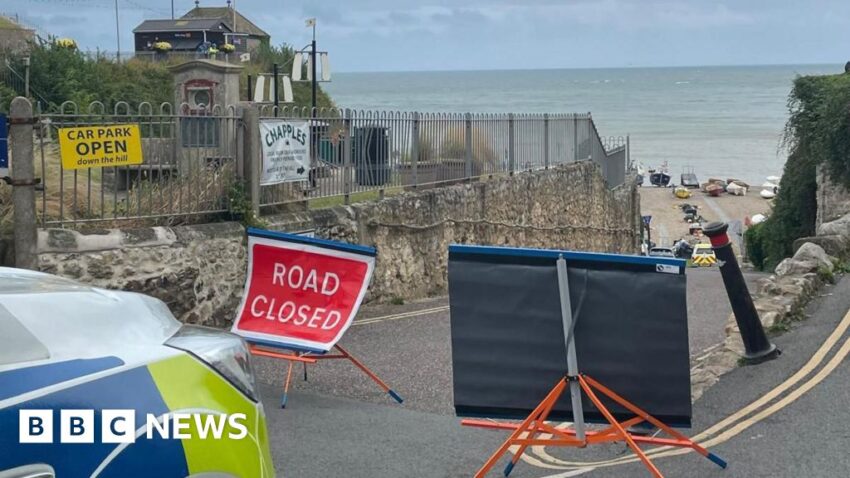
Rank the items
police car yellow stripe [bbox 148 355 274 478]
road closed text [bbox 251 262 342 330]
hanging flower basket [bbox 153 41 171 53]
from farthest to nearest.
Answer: hanging flower basket [bbox 153 41 171 53] → road closed text [bbox 251 262 342 330] → police car yellow stripe [bbox 148 355 274 478]

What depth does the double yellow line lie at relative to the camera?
22.6ft

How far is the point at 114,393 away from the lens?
331cm

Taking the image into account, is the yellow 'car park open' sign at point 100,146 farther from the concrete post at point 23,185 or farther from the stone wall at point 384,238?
the stone wall at point 384,238

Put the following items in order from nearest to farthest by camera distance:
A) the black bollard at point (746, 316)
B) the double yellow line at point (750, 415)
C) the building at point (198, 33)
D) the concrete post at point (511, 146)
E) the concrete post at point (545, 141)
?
1. the double yellow line at point (750, 415)
2. the black bollard at point (746, 316)
3. the concrete post at point (511, 146)
4. the concrete post at point (545, 141)
5. the building at point (198, 33)

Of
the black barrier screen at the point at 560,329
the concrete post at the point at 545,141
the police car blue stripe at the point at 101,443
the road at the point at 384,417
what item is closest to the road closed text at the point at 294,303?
the road at the point at 384,417

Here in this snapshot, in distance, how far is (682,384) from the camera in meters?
6.15

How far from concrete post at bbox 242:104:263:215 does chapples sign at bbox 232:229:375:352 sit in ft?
9.91

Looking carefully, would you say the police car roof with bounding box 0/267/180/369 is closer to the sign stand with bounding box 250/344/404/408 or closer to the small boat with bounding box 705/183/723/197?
the sign stand with bounding box 250/344/404/408

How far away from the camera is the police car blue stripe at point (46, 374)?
10.1 feet

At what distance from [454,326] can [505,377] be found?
0.42m

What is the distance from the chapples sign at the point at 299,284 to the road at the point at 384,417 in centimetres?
57

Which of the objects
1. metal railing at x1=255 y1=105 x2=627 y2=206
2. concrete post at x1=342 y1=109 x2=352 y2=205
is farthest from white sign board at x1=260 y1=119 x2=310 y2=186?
concrete post at x1=342 y1=109 x2=352 y2=205

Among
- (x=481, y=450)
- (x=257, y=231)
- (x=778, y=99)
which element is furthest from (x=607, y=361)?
(x=778, y=99)

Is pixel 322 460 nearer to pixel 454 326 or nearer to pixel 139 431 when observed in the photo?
pixel 454 326
